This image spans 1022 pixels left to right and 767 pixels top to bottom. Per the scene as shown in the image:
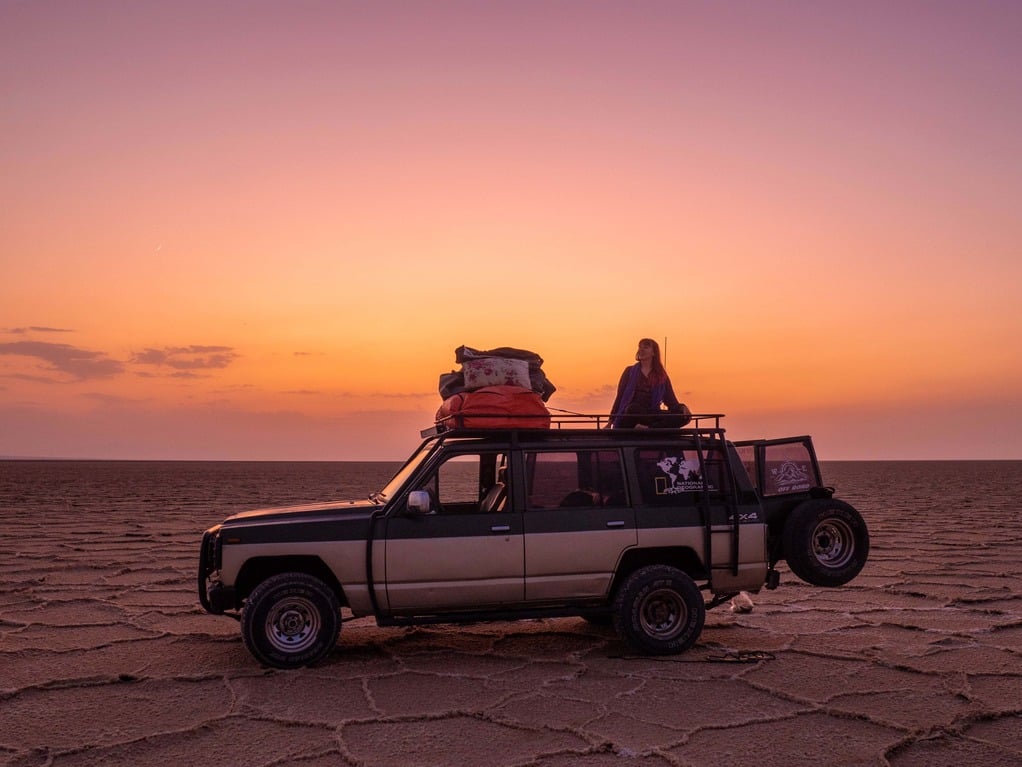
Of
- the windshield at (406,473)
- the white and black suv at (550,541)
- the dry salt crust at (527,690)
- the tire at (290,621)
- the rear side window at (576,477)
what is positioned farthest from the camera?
the rear side window at (576,477)

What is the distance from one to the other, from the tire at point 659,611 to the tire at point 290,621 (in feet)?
7.38

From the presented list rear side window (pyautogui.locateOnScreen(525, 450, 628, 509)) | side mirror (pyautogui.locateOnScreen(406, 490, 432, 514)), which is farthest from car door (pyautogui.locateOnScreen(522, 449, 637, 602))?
side mirror (pyautogui.locateOnScreen(406, 490, 432, 514))

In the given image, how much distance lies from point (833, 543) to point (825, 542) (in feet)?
0.22

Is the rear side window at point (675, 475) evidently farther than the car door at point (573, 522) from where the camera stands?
Yes

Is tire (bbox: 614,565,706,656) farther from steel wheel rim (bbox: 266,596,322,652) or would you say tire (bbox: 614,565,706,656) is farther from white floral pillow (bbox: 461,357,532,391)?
steel wheel rim (bbox: 266,596,322,652)

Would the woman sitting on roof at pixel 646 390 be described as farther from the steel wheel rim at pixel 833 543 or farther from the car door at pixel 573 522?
the steel wheel rim at pixel 833 543

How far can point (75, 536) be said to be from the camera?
16.5m

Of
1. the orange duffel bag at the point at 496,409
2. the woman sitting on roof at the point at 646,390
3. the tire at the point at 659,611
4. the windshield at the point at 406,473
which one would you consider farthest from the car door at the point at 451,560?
the woman sitting on roof at the point at 646,390

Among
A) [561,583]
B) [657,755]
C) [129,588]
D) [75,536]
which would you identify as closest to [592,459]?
[561,583]

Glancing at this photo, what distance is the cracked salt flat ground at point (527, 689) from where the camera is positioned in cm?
527

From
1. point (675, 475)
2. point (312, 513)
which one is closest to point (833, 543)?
point (675, 475)

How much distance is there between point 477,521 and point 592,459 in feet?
3.67

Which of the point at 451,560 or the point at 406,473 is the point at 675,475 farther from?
the point at 406,473

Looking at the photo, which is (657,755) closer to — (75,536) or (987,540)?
(987,540)
